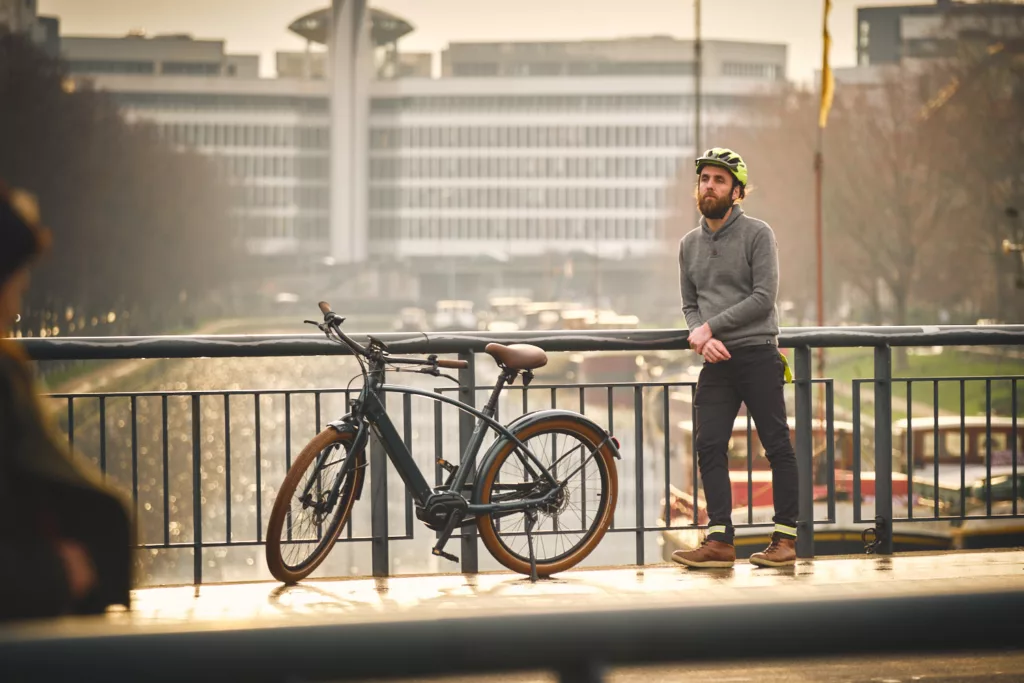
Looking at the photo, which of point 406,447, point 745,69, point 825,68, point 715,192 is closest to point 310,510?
point 406,447

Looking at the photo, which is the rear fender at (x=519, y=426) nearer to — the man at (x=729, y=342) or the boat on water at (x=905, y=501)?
the man at (x=729, y=342)

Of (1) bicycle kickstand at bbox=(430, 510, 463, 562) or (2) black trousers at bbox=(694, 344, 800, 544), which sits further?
(2) black trousers at bbox=(694, 344, 800, 544)

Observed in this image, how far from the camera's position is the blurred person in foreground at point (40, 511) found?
1.73 m

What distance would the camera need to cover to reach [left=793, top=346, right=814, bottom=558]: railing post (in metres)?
7.12

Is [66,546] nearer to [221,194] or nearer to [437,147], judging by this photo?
[221,194]

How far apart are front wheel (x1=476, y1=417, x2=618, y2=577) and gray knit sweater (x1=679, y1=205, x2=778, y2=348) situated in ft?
2.56

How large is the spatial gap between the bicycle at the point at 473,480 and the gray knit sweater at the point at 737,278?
30.3 inches

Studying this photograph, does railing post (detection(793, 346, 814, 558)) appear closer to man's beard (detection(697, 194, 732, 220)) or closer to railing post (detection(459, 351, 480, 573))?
man's beard (detection(697, 194, 732, 220))

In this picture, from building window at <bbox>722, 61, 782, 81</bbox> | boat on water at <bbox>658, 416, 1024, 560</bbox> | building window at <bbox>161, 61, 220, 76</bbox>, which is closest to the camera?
boat on water at <bbox>658, 416, 1024, 560</bbox>

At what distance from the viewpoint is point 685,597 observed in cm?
193

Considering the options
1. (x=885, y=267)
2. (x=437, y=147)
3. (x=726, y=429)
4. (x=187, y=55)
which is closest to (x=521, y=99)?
(x=437, y=147)

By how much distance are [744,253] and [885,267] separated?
4581cm

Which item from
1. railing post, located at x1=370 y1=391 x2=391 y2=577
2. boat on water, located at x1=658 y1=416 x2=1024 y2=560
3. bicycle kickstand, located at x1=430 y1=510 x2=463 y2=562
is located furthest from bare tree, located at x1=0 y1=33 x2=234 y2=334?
bicycle kickstand, located at x1=430 y1=510 x2=463 y2=562

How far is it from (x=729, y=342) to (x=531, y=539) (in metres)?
1.28
